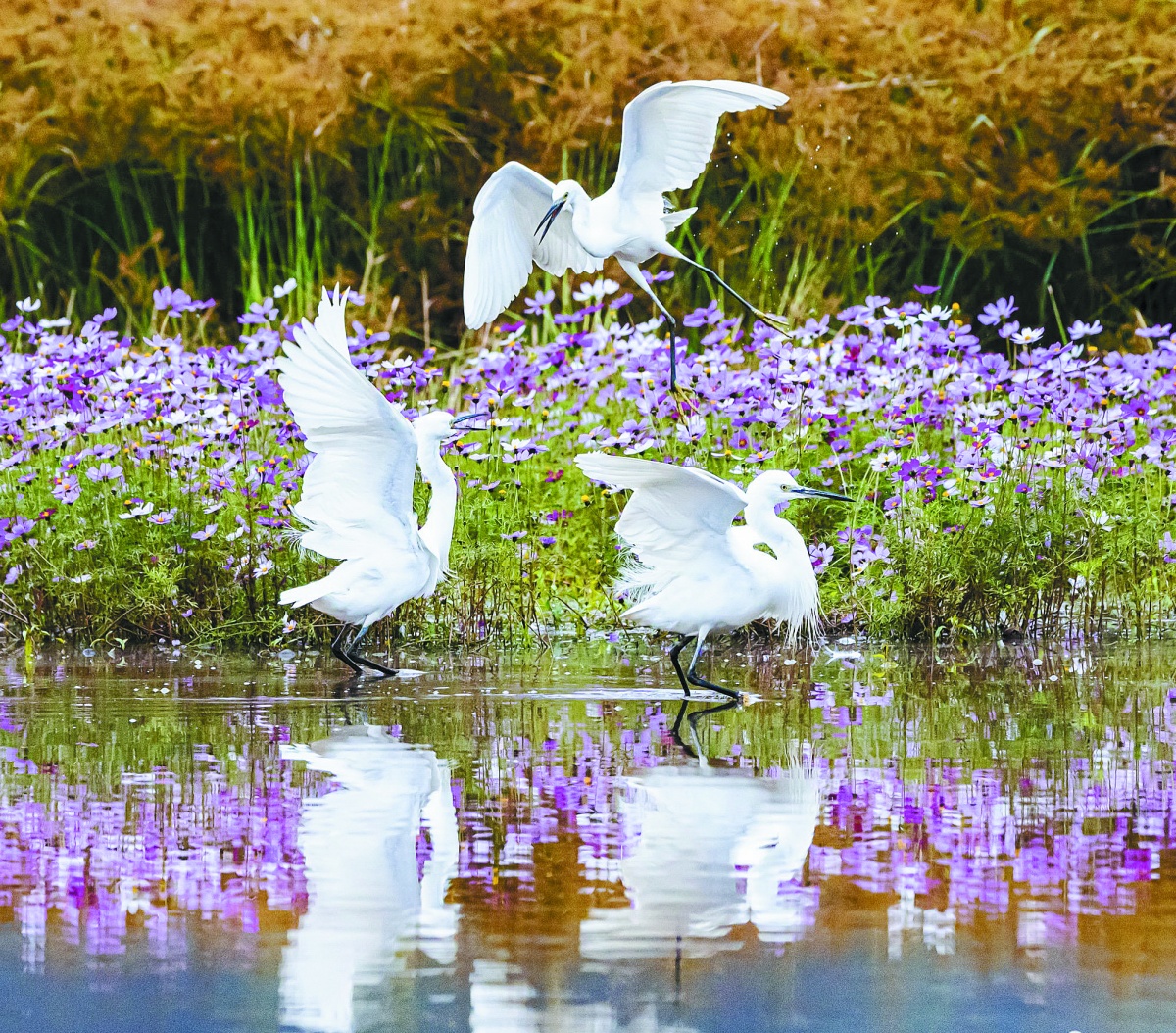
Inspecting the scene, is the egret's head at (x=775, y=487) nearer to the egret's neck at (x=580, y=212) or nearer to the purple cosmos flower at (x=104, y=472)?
the egret's neck at (x=580, y=212)

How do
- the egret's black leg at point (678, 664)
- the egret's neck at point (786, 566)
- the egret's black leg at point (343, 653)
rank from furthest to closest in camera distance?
1. the egret's black leg at point (343, 653)
2. the egret's neck at point (786, 566)
3. the egret's black leg at point (678, 664)

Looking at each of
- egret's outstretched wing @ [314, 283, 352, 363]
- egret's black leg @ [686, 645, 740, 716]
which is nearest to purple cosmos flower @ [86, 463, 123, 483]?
egret's outstretched wing @ [314, 283, 352, 363]

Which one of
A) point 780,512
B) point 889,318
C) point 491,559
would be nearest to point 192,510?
point 491,559

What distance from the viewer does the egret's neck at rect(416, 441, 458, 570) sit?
700 cm

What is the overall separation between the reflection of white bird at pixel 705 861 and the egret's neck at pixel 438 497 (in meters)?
2.16

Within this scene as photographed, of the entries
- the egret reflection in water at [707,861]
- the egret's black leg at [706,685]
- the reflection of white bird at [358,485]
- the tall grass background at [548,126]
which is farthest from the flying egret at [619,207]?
the tall grass background at [548,126]

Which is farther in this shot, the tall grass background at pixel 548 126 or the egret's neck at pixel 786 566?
the tall grass background at pixel 548 126

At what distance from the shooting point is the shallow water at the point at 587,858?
3088 mm

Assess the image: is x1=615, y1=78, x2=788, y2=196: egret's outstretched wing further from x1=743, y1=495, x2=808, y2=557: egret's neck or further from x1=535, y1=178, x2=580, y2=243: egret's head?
x1=743, y1=495, x2=808, y2=557: egret's neck

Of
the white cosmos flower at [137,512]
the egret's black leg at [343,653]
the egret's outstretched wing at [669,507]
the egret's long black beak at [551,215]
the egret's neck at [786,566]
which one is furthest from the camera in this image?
the white cosmos flower at [137,512]

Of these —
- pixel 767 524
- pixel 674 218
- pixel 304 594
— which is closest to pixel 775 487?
pixel 767 524

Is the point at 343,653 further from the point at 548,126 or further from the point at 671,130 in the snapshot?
the point at 548,126

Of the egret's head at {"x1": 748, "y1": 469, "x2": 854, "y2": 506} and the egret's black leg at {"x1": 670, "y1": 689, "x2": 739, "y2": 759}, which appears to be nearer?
the egret's black leg at {"x1": 670, "y1": 689, "x2": 739, "y2": 759}

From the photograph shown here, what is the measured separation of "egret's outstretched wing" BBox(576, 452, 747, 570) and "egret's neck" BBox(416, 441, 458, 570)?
0.93 meters
